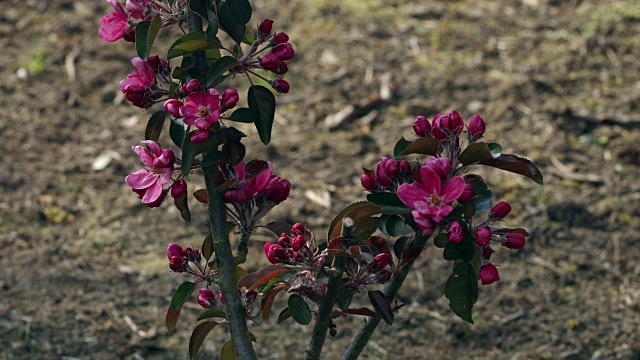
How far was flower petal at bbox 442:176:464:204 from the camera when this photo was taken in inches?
70.2

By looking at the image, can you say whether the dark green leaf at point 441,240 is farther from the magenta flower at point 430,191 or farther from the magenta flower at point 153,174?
the magenta flower at point 153,174

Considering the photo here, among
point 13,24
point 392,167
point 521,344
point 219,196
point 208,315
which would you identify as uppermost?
point 392,167

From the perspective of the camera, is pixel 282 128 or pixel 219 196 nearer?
pixel 219 196

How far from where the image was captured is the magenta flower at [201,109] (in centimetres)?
182

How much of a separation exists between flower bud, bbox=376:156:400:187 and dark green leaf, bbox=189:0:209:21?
0.50 m

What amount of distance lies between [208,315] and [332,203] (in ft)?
7.07

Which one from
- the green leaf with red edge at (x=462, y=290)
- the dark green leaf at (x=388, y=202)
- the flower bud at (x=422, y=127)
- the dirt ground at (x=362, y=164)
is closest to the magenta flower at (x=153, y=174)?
the dark green leaf at (x=388, y=202)

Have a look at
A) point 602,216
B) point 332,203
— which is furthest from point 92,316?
point 602,216

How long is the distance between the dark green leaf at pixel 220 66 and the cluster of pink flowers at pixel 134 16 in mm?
156

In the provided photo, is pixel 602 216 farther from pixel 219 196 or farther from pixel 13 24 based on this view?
pixel 13 24

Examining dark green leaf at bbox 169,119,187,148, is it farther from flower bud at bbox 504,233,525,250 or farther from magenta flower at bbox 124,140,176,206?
flower bud at bbox 504,233,525,250

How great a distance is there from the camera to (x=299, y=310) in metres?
1.99

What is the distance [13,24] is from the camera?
6.18 m

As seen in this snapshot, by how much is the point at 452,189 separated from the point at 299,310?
0.47 m
